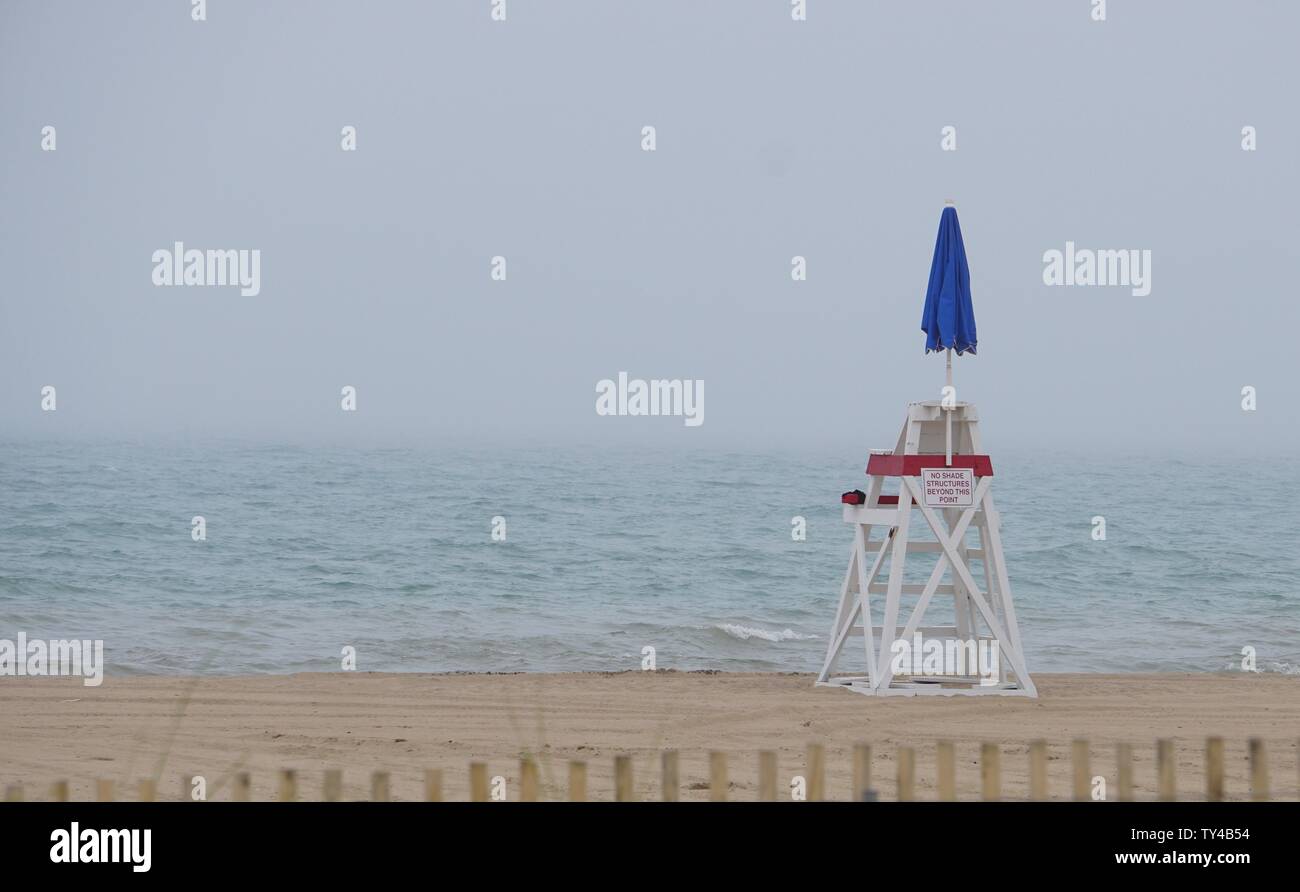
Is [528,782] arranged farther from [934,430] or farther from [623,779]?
[934,430]

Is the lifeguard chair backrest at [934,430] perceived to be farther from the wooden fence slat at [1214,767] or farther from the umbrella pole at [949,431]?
the wooden fence slat at [1214,767]

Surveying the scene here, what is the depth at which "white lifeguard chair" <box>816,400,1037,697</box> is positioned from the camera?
42.8 ft

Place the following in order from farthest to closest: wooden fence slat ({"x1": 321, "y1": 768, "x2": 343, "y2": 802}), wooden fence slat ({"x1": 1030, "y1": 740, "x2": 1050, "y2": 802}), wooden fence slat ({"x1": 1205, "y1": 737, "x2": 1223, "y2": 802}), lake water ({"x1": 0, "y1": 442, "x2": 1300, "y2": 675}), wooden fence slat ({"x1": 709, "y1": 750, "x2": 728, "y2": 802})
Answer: lake water ({"x1": 0, "y1": 442, "x2": 1300, "y2": 675}), wooden fence slat ({"x1": 1205, "y1": 737, "x2": 1223, "y2": 802}), wooden fence slat ({"x1": 1030, "y1": 740, "x2": 1050, "y2": 802}), wooden fence slat ({"x1": 709, "y1": 750, "x2": 728, "y2": 802}), wooden fence slat ({"x1": 321, "y1": 768, "x2": 343, "y2": 802})

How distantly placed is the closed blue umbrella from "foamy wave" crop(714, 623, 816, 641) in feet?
27.5

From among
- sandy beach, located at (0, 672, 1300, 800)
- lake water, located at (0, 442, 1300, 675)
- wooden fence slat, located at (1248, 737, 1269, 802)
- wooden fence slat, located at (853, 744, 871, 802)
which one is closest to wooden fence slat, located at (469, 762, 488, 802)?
wooden fence slat, located at (853, 744, 871, 802)

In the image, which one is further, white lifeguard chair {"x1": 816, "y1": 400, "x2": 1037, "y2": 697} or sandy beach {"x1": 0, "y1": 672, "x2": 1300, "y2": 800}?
white lifeguard chair {"x1": 816, "y1": 400, "x2": 1037, "y2": 697}

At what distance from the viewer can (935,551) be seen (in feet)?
44.0

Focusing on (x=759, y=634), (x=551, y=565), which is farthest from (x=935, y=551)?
(x=551, y=565)

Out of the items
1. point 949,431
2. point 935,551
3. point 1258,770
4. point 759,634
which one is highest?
point 949,431

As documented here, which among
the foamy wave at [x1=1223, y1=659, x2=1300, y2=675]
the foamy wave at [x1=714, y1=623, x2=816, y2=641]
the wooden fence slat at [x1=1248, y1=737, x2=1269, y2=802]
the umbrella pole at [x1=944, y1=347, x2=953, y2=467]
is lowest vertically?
the foamy wave at [x1=1223, y1=659, x2=1300, y2=675]

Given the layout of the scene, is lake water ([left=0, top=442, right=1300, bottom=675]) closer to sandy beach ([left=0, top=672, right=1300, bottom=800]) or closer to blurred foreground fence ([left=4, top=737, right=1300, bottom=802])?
sandy beach ([left=0, top=672, right=1300, bottom=800])

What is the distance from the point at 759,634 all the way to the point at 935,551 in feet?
26.8

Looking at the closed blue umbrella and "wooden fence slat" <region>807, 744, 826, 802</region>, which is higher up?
the closed blue umbrella
